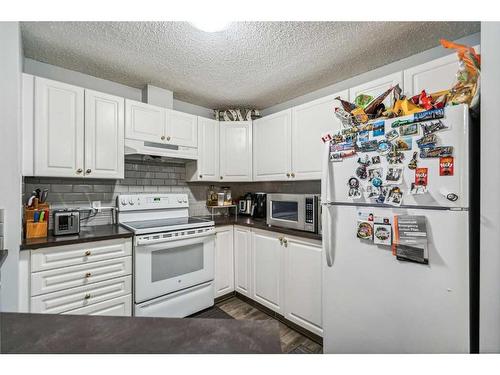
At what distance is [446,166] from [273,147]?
1670 millimetres

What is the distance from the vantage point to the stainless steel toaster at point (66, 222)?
176 centimetres

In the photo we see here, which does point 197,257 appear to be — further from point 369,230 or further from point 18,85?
point 18,85

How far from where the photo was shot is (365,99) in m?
1.47

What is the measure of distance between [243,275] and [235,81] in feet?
6.71

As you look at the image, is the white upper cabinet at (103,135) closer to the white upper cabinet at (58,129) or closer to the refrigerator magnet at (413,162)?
the white upper cabinet at (58,129)

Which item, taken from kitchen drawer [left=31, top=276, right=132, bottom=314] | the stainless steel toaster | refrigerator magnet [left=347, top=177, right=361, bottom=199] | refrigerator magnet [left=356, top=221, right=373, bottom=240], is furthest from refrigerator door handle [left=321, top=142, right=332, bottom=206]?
the stainless steel toaster

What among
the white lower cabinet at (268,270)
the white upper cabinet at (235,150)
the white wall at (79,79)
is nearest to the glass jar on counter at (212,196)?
the white upper cabinet at (235,150)

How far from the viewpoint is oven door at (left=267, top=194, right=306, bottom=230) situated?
201cm

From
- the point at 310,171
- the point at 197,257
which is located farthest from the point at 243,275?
the point at 310,171

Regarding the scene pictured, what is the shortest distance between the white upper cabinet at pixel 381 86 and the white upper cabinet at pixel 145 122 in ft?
5.93

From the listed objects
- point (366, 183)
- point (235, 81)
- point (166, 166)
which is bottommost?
point (366, 183)

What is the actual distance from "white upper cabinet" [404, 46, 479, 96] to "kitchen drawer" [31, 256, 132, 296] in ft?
8.15

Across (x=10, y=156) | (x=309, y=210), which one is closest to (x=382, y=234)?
(x=309, y=210)

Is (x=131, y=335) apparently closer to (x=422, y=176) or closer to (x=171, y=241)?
(x=422, y=176)
